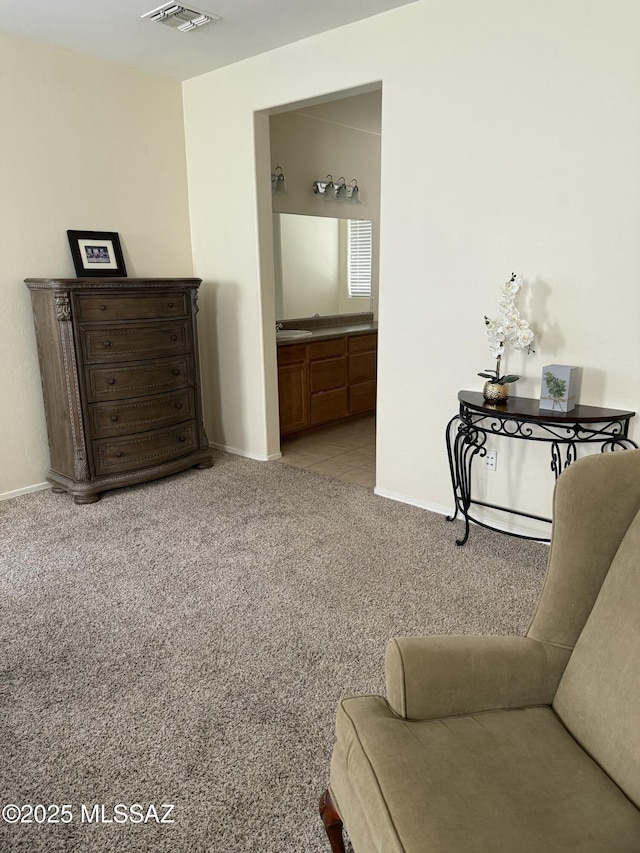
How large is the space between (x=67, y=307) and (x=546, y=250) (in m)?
2.51

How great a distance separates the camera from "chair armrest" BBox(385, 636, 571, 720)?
1309mm

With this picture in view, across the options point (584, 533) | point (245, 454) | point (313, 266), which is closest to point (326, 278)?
point (313, 266)

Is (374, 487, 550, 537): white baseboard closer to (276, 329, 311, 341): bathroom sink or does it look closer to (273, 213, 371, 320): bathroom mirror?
(276, 329, 311, 341): bathroom sink

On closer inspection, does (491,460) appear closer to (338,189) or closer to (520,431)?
(520,431)

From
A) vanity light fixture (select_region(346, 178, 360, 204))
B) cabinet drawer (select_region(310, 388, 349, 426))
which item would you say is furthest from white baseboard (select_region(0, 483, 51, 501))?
vanity light fixture (select_region(346, 178, 360, 204))

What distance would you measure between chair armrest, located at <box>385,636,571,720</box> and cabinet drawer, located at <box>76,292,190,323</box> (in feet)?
9.26

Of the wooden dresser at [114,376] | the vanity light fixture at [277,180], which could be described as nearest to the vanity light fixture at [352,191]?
the vanity light fixture at [277,180]

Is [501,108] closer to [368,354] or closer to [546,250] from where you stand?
[546,250]

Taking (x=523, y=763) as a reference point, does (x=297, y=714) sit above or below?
below

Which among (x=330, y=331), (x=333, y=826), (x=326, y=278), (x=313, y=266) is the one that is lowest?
(x=333, y=826)

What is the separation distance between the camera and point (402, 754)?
1184mm

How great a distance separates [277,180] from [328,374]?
5.25 ft

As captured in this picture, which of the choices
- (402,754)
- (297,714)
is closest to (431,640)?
(402,754)

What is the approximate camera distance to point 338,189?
547cm
